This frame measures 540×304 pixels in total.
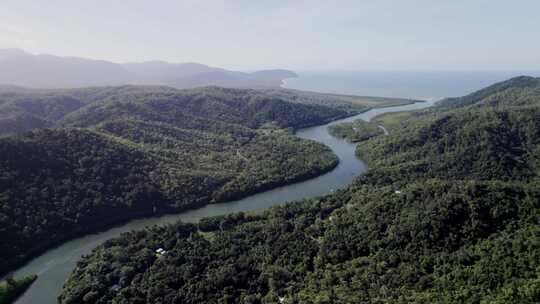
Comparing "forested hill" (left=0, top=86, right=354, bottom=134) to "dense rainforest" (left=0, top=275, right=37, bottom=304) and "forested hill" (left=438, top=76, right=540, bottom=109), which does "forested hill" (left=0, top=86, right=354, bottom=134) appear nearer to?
"forested hill" (left=438, top=76, right=540, bottom=109)

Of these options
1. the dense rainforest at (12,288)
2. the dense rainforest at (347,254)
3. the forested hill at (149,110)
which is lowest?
the dense rainforest at (12,288)

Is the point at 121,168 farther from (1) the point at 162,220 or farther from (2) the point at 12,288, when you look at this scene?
(2) the point at 12,288

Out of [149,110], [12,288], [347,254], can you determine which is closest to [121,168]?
[12,288]

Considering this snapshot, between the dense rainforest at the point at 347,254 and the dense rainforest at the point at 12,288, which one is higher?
the dense rainforest at the point at 347,254

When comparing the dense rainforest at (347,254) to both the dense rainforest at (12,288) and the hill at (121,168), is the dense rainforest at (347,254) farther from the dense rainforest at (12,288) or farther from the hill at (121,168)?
the hill at (121,168)

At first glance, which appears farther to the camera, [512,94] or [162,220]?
[512,94]

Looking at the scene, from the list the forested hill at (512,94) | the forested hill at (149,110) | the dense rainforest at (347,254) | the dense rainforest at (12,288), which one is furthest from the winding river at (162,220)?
the forested hill at (512,94)

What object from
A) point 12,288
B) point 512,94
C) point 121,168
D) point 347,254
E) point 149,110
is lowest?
point 12,288
